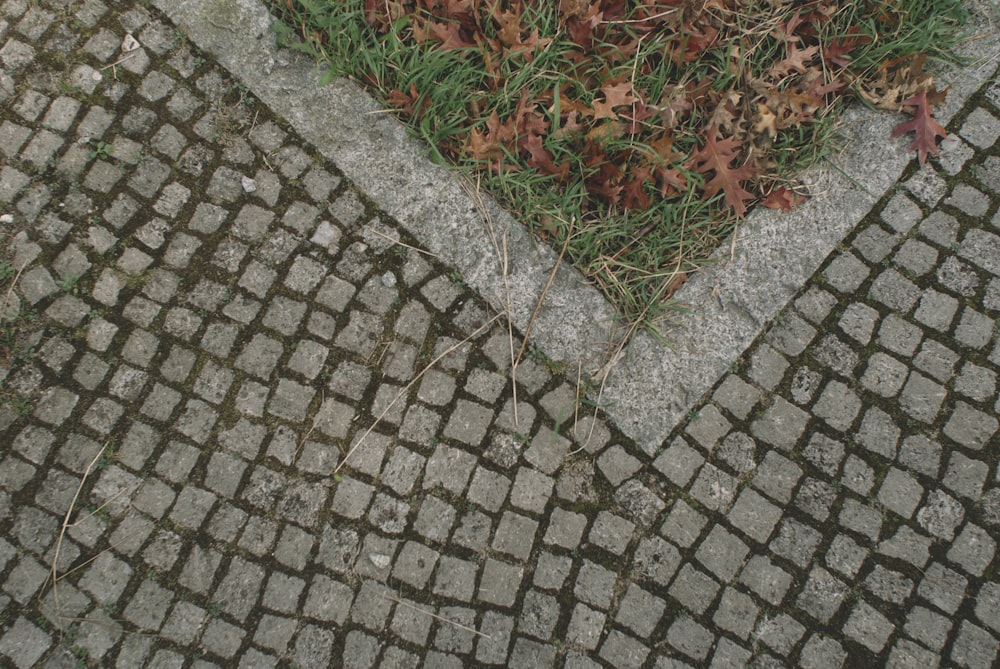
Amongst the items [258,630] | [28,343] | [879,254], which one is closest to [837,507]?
[879,254]

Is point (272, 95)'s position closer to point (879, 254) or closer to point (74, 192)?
point (74, 192)

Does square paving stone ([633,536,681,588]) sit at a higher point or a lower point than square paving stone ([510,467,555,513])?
lower

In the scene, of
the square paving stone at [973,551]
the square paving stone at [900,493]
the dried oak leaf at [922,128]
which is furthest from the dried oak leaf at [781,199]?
the square paving stone at [973,551]

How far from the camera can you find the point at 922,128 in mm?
2828

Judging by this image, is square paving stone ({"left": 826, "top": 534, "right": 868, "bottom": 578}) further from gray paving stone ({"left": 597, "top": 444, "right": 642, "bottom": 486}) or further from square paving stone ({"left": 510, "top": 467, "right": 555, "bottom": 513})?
square paving stone ({"left": 510, "top": 467, "right": 555, "bottom": 513})

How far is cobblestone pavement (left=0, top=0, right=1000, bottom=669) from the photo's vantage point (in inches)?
98.3

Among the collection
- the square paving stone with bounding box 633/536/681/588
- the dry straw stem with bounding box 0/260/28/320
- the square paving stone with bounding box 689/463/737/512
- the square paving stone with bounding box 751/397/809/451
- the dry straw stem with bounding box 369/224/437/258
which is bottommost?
the square paving stone with bounding box 633/536/681/588

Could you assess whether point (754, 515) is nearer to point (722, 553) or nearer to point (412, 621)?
point (722, 553)

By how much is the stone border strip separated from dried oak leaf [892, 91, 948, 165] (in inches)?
2.1

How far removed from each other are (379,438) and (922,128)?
2792 mm

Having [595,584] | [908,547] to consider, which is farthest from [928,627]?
[595,584]

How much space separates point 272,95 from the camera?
2.86m

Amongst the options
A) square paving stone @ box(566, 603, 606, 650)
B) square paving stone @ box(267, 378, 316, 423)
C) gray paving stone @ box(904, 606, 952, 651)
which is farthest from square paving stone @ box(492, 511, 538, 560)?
gray paving stone @ box(904, 606, 952, 651)

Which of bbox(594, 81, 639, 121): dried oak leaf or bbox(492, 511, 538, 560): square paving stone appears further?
bbox(594, 81, 639, 121): dried oak leaf
